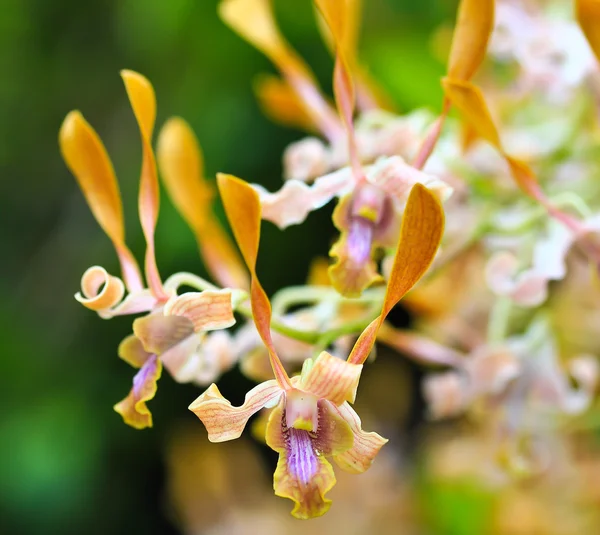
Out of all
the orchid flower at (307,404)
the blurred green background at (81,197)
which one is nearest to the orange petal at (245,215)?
the orchid flower at (307,404)

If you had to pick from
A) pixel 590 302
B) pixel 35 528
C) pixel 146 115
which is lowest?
pixel 35 528

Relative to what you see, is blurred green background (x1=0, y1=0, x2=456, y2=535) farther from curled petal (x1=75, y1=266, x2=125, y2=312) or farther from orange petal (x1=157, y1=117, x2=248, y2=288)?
curled petal (x1=75, y1=266, x2=125, y2=312)

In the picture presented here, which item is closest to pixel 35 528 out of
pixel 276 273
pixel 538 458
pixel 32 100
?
pixel 276 273

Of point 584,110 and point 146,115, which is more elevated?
point 146,115

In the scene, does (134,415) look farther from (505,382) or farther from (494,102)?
(494,102)

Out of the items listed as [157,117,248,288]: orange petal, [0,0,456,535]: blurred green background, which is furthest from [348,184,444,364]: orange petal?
[0,0,456,535]: blurred green background

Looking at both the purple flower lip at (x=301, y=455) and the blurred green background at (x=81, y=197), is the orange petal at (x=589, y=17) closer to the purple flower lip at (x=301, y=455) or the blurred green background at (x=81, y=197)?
the purple flower lip at (x=301, y=455)

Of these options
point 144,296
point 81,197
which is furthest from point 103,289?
point 81,197
